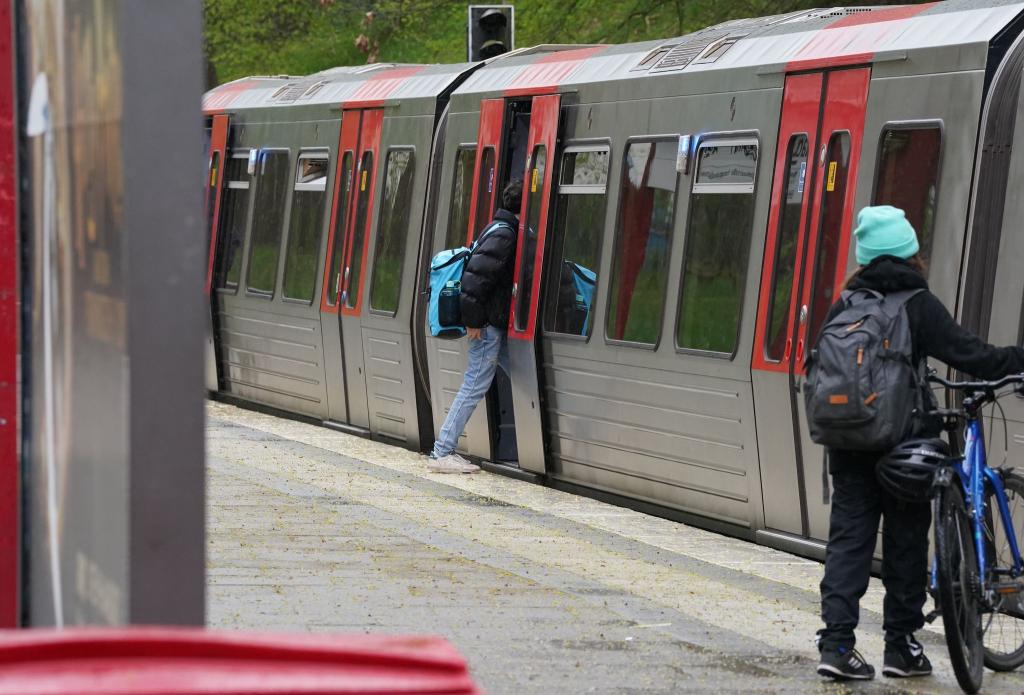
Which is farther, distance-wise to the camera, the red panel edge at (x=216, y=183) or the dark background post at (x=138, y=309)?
the red panel edge at (x=216, y=183)

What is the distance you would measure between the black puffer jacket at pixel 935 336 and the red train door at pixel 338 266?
942cm

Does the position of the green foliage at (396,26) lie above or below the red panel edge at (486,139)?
above

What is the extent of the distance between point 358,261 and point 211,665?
12.9 metres

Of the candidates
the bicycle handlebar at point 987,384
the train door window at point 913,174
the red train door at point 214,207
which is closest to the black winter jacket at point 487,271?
the train door window at point 913,174

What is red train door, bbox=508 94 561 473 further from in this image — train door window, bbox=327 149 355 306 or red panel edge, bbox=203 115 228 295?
red panel edge, bbox=203 115 228 295

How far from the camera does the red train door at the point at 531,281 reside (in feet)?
39.1

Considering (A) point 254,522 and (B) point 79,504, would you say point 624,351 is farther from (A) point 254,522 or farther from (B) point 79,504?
(B) point 79,504

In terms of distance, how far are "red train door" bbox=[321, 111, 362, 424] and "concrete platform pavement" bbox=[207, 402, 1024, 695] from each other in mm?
4188

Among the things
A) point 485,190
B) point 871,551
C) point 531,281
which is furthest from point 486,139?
point 871,551

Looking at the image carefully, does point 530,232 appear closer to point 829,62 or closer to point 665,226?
point 665,226

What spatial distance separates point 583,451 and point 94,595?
8.27 m

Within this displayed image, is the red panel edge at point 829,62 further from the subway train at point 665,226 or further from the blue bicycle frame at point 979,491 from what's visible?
the blue bicycle frame at point 979,491

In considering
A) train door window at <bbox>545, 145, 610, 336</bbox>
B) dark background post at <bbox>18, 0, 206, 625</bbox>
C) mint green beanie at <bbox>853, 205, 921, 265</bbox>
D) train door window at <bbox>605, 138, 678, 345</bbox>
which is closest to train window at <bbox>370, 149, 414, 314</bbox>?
train door window at <bbox>545, 145, 610, 336</bbox>

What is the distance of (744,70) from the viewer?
9.85 m
